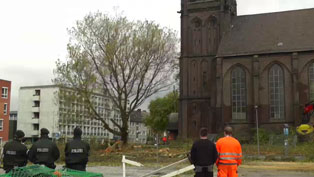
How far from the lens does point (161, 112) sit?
75375 mm

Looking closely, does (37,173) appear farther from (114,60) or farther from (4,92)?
(4,92)

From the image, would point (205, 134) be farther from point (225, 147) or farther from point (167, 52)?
point (167, 52)

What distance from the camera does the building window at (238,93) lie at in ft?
148

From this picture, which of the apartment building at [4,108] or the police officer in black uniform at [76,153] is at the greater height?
the apartment building at [4,108]

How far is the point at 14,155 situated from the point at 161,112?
2593 inches

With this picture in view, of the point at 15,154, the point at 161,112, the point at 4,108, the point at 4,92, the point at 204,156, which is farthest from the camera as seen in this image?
the point at 161,112

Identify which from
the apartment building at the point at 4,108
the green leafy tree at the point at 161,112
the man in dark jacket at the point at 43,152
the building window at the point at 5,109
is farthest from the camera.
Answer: the green leafy tree at the point at 161,112

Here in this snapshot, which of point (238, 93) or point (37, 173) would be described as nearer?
point (37, 173)

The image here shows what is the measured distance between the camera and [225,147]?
938 centimetres

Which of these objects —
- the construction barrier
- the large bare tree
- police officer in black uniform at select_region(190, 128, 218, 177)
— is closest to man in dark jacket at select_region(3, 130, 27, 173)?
the construction barrier

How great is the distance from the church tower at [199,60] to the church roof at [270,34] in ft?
5.33

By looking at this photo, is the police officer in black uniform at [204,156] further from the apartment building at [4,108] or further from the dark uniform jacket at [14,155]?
the apartment building at [4,108]

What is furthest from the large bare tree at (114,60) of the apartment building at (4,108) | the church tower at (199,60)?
the apartment building at (4,108)

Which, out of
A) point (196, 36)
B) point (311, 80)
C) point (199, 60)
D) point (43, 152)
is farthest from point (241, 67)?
point (43, 152)
